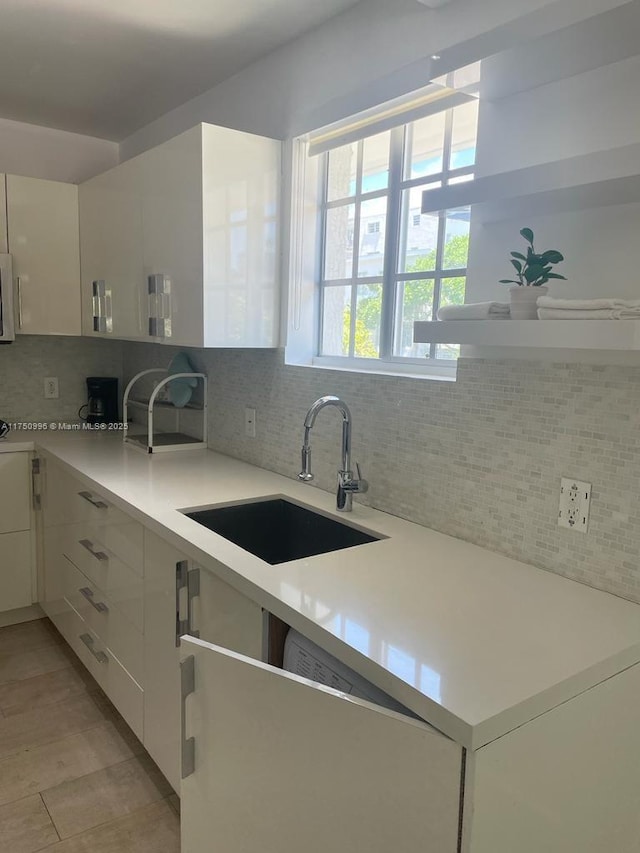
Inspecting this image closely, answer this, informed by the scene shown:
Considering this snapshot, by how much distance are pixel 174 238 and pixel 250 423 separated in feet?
2.46

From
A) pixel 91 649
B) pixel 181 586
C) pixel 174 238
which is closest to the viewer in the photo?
pixel 181 586

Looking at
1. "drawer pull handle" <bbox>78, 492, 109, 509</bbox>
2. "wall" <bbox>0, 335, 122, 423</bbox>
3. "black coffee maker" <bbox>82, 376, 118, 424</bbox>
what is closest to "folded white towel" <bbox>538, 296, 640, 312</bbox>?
"drawer pull handle" <bbox>78, 492, 109, 509</bbox>

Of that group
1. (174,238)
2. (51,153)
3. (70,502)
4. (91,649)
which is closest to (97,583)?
(91,649)

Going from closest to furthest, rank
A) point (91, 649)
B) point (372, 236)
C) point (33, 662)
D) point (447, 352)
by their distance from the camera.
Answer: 1. point (447, 352)
2. point (372, 236)
3. point (91, 649)
4. point (33, 662)

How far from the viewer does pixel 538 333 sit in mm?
1212

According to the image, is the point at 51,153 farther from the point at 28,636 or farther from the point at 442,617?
the point at 442,617

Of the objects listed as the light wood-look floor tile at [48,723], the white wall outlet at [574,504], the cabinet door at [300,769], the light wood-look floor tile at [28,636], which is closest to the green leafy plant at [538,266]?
the white wall outlet at [574,504]

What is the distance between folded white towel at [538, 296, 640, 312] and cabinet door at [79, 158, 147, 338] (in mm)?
1723

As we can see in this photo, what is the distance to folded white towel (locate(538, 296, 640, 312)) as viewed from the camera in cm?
111

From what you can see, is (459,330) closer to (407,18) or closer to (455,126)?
(455,126)

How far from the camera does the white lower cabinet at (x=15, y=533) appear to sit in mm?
2814

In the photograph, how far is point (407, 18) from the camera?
5.84ft

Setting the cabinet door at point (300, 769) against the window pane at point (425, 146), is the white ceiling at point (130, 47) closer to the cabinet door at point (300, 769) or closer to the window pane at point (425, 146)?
the window pane at point (425, 146)

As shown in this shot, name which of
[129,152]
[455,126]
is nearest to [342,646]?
[455,126]
